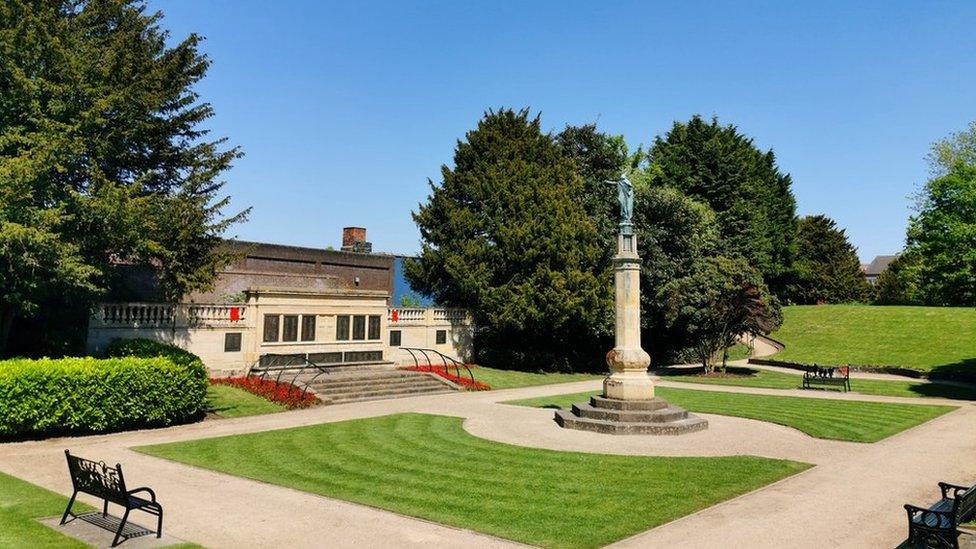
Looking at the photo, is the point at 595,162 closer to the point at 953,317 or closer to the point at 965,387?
the point at 965,387

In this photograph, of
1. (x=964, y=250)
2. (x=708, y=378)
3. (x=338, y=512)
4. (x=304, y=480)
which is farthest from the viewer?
(x=708, y=378)

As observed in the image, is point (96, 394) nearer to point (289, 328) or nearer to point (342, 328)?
point (289, 328)

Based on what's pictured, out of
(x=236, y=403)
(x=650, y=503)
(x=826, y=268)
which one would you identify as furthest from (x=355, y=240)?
(x=826, y=268)

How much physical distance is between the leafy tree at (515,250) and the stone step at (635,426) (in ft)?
49.3

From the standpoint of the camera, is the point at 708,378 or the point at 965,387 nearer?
the point at 965,387

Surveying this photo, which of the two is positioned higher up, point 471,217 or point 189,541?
point 471,217

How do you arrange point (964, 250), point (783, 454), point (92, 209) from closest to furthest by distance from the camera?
point (783, 454) < point (92, 209) < point (964, 250)

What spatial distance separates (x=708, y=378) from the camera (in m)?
34.8

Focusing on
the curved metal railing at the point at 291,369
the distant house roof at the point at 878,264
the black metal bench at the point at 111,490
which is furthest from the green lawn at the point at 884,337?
the distant house roof at the point at 878,264

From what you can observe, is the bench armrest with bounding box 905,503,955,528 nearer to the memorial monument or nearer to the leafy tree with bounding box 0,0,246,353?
the memorial monument

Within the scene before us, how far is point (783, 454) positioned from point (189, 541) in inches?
492

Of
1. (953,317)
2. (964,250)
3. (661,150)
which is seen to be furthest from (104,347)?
(953,317)

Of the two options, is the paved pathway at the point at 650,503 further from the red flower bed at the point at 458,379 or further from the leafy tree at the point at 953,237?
the leafy tree at the point at 953,237

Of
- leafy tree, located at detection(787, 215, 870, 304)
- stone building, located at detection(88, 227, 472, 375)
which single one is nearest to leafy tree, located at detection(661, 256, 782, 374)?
stone building, located at detection(88, 227, 472, 375)
